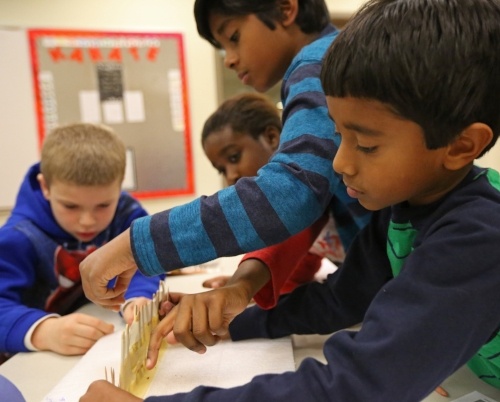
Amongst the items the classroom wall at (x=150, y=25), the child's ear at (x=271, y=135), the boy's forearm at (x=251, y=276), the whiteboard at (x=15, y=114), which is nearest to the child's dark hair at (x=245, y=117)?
the child's ear at (x=271, y=135)

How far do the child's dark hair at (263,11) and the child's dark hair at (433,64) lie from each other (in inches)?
14.4

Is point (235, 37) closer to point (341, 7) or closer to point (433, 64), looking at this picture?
point (433, 64)

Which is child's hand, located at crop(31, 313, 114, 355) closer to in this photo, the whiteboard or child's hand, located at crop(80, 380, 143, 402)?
child's hand, located at crop(80, 380, 143, 402)

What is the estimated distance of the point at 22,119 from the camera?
6.82ft

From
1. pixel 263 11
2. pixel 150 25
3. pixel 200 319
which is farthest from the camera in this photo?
pixel 150 25

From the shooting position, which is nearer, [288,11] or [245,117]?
[288,11]

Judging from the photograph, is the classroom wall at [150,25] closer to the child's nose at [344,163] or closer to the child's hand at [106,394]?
the child's nose at [344,163]

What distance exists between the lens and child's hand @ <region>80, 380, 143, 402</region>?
0.45 metres

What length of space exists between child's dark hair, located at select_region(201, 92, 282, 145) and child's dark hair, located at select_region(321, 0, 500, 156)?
2.15 feet

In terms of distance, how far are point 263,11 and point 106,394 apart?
61cm

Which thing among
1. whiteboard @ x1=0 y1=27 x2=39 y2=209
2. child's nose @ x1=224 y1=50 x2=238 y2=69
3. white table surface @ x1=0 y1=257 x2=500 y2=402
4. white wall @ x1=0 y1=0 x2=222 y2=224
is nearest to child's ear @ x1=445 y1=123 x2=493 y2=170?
white table surface @ x1=0 y1=257 x2=500 y2=402

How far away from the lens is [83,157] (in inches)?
38.4

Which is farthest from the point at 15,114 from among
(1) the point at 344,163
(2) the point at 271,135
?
(1) the point at 344,163

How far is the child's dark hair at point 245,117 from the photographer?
108 centimetres
